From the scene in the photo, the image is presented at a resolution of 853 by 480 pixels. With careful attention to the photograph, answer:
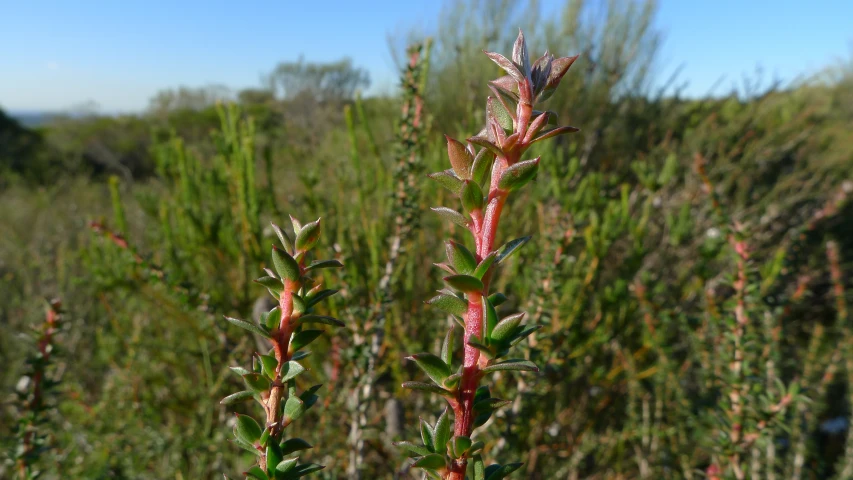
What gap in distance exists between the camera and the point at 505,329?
18.0 inches

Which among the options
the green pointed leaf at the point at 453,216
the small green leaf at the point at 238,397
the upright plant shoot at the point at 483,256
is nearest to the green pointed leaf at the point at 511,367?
the upright plant shoot at the point at 483,256

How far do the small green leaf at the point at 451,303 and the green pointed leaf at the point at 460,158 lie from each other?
0.11 m

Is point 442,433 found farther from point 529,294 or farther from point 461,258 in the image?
point 529,294

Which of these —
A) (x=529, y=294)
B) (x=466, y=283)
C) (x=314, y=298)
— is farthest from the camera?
(x=529, y=294)

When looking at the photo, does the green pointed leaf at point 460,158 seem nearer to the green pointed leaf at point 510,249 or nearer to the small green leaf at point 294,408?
the green pointed leaf at point 510,249

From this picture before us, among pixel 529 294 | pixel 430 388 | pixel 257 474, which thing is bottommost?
pixel 529 294

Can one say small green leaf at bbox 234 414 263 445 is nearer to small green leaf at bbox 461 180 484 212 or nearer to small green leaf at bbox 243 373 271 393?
small green leaf at bbox 243 373 271 393

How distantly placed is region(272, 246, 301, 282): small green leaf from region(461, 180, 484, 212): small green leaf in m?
0.17

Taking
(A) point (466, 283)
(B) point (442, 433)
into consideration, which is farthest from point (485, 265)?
(B) point (442, 433)

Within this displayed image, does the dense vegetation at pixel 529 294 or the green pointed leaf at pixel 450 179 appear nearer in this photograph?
the green pointed leaf at pixel 450 179

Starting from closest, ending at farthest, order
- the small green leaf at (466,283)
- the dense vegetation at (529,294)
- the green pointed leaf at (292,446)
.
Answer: the small green leaf at (466,283), the green pointed leaf at (292,446), the dense vegetation at (529,294)

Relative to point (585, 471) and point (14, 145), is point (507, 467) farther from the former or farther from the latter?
point (14, 145)

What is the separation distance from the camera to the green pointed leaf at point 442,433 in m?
0.47

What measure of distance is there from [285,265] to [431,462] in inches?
8.6
